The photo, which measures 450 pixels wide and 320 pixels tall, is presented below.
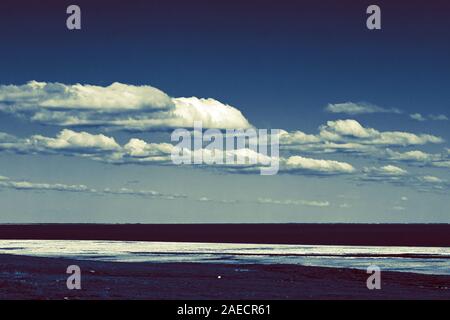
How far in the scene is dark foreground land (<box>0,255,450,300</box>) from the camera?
109 ft

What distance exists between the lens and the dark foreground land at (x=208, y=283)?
3319cm

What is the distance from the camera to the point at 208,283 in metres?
38.2

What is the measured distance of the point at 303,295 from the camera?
3347 cm
